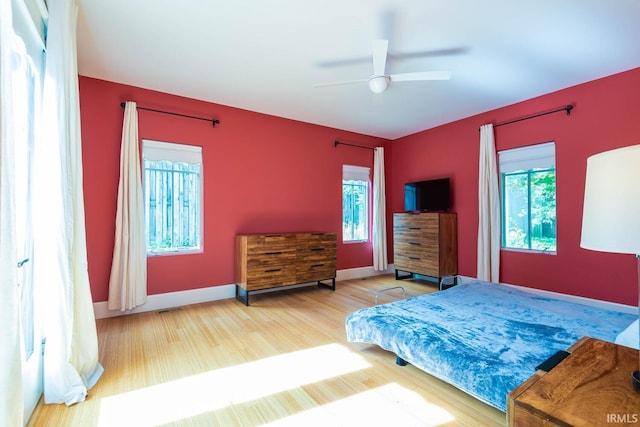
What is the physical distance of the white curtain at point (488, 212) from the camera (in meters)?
4.06

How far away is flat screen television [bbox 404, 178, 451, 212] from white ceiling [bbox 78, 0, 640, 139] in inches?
54.8

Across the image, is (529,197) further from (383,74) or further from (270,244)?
(270,244)

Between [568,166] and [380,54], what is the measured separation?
2.86 m

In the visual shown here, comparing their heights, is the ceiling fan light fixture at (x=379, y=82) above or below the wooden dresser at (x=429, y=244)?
above

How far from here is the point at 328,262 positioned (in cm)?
429

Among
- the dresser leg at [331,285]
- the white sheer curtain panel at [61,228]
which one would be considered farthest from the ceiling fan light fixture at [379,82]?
the dresser leg at [331,285]

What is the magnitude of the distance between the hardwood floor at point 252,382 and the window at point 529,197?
9.36ft

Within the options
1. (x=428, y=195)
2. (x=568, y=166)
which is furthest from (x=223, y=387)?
(x=568, y=166)

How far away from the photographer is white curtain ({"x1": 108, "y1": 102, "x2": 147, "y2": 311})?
3.16 meters

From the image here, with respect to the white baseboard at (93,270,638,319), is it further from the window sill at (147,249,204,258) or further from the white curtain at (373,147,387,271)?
the white curtain at (373,147,387,271)

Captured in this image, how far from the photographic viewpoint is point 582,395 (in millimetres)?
826

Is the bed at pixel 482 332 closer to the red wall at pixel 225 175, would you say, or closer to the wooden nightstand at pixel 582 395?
the wooden nightstand at pixel 582 395

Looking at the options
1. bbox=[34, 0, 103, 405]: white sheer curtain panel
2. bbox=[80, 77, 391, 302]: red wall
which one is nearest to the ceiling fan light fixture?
bbox=[80, 77, 391, 302]: red wall

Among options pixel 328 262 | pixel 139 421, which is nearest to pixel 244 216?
pixel 328 262
